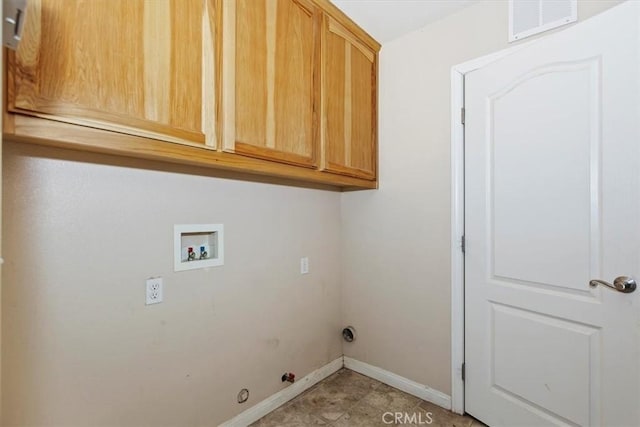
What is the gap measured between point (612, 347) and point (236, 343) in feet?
5.88

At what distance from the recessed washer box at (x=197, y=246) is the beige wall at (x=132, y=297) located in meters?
0.03

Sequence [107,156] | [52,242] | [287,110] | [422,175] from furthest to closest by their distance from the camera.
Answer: [422,175] → [287,110] → [107,156] → [52,242]

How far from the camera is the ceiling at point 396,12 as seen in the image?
184cm

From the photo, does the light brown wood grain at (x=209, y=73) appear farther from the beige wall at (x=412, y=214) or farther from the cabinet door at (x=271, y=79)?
the beige wall at (x=412, y=214)

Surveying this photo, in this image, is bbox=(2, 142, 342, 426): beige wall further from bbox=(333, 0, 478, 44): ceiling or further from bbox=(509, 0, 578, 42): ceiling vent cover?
bbox=(509, 0, 578, 42): ceiling vent cover

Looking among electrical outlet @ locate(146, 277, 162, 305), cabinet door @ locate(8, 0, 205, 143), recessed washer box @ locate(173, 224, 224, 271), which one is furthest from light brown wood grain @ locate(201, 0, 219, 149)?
electrical outlet @ locate(146, 277, 162, 305)

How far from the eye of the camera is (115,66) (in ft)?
3.54

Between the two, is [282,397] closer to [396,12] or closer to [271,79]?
[271,79]

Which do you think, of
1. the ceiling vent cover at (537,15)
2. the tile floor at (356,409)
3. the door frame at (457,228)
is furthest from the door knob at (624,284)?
the ceiling vent cover at (537,15)

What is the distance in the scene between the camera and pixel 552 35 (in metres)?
1.52

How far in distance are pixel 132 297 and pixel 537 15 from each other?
2.42 metres

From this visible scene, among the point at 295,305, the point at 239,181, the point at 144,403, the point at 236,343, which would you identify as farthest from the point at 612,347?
the point at 144,403

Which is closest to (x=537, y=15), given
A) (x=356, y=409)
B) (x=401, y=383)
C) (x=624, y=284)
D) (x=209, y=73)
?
(x=624, y=284)

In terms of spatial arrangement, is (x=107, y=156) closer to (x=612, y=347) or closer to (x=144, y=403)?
(x=144, y=403)
